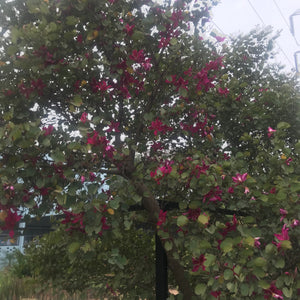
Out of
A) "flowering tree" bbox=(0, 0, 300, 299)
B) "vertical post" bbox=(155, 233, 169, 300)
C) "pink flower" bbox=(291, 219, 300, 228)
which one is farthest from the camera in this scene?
"vertical post" bbox=(155, 233, 169, 300)

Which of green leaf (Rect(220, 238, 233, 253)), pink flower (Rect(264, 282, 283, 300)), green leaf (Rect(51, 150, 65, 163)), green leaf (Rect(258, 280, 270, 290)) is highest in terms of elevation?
green leaf (Rect(51, 150, 65, 163))

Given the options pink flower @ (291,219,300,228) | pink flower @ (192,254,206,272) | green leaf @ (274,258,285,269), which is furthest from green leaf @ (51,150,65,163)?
pink flower @ (291,219,300,228)

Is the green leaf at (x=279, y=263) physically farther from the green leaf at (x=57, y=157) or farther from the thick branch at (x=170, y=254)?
the green leaf at (x=57, y=157)

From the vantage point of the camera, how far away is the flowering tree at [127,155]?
2379 millimetres

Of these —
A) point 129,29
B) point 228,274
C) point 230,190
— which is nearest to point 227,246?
point 228,274

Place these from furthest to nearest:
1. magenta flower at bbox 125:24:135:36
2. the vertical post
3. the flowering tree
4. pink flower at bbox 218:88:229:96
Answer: pink flower at bbox 218:88:229:96 < the vertical post < magenta flower at bbox 125:24:135:36 < the flowering tree

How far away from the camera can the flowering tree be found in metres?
2.38

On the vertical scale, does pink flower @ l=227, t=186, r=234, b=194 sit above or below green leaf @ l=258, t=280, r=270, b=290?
above

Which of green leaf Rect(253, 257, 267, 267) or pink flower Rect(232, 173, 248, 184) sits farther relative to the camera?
pink flower Rect(232, 173, 248, 184)

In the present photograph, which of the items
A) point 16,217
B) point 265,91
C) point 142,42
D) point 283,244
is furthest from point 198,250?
point 265,91

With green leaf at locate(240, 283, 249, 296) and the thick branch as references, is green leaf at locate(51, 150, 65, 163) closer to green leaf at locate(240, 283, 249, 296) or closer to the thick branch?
the thick branch

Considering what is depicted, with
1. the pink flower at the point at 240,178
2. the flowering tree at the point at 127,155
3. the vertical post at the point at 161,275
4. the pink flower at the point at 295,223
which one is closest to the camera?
the flowering tree at the point at 127,155

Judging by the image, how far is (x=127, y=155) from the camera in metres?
2.83

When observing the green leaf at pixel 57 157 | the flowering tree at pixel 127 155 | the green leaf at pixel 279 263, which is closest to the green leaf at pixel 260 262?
the flowering tree at pixel 127 155
